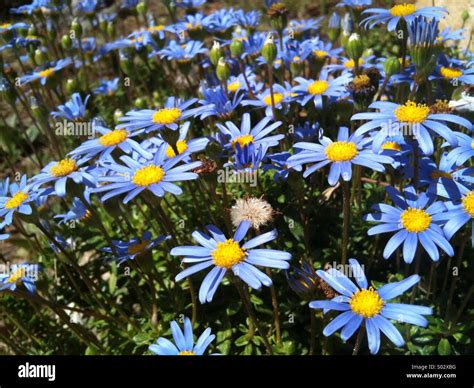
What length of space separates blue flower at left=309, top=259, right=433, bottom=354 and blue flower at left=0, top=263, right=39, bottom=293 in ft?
5.30

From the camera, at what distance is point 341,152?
2367mm

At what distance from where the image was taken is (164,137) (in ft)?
8.62

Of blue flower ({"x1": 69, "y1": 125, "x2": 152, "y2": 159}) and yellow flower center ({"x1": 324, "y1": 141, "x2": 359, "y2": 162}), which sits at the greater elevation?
yellow flower center ({"x1": 324, "y1": 141, "x2": 359, "y2": 162})

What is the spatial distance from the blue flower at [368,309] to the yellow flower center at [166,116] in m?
1.12

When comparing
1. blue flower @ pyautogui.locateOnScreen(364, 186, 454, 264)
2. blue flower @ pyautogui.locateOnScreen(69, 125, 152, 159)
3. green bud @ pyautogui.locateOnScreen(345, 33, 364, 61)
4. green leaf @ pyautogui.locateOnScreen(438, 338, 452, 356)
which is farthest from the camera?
green bud @ pyautogui.locateOnScreen(345, 33, 364, 61)

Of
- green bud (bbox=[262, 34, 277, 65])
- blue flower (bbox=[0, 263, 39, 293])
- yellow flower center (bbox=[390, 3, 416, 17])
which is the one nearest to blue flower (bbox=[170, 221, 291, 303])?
blue flower (bbox=[0, 263, 39, 293])

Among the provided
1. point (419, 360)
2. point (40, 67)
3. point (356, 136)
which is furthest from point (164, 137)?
point (40, 67)

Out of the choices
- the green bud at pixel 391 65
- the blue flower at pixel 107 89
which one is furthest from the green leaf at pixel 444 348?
the blue flower at pixel 107 89

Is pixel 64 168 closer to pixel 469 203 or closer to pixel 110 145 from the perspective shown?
pixel 110 145

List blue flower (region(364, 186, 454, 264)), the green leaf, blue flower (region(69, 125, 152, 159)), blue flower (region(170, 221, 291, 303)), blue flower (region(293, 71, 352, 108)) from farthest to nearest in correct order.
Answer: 1. blue flower (region(293, 71, 352, 108))
2. blue flower (region(69, 125, 152, 159))
3. the green leaf
4. blue flower (region(364, 186, 454, 264))
5. blue flower (region(170, 221, 291, 303))

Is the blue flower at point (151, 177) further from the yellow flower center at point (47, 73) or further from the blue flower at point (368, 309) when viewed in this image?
the yellow flower center at point (47, 73)

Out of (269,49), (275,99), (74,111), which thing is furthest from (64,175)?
(275,99)

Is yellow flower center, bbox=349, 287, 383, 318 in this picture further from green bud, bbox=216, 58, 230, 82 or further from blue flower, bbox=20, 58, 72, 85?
blue flower, bbox=20, 58, 72, 85

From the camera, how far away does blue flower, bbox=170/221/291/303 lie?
206cm
